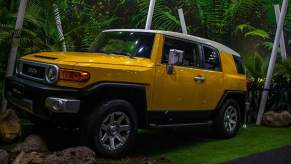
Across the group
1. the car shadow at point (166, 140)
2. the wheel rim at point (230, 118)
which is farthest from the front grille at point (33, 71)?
the wheel rim at point (230, 118)

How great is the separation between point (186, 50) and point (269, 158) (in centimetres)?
216

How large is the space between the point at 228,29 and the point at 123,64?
34.5 feet

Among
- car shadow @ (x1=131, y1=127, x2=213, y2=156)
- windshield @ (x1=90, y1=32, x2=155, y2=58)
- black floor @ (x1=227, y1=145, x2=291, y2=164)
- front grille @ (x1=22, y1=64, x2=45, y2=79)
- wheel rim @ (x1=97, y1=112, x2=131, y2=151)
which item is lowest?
car shadow @ (x1=131, y1=127, x2=213, y2=156)

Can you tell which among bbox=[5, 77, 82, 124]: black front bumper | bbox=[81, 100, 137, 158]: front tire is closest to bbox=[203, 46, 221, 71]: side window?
bbox=[81, 100, 137, 158]: front tire

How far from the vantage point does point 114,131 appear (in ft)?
19.5

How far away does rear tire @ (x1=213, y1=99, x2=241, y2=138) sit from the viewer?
8070 millimetres

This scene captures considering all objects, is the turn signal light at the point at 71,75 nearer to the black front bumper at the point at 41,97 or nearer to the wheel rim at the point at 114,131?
the black front bumper at the point at 41,97

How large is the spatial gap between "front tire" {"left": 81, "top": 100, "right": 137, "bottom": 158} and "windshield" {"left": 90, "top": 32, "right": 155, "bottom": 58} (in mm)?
960

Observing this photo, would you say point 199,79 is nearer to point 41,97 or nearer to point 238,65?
point 238,65

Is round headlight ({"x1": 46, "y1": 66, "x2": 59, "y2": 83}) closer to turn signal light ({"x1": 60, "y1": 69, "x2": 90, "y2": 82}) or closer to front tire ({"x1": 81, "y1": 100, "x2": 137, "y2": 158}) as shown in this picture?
turn signal light ({"x1": 60, "y1": 69, "x2": 90, "y2": 82})

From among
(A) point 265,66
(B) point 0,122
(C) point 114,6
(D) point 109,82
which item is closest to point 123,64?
(D) point 109,82

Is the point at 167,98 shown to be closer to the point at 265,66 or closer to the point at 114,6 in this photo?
the point at 265,66

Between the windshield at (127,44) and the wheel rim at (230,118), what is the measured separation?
2387 mm

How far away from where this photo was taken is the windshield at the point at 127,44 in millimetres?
6668
